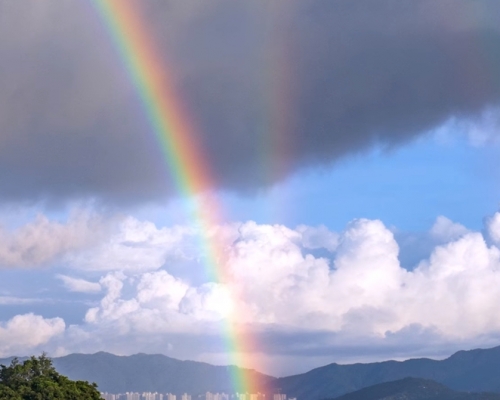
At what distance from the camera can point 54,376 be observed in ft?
418

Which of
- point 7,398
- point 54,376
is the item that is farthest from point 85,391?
point 7,398

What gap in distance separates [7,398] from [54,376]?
11073mm

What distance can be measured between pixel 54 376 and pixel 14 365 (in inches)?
261

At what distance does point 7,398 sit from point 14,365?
12.1 m

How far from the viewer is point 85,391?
12812cm

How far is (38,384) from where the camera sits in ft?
392

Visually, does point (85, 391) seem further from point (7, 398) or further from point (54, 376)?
point (7, 398)

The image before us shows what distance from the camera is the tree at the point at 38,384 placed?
118250 millimetres

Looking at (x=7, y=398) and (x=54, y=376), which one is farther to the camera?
(x=54, y=376)

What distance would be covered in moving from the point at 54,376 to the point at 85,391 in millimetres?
5117

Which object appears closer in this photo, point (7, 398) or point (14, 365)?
point (7, 398)

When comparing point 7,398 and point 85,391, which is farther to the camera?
point 85,391

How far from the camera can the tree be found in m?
118
